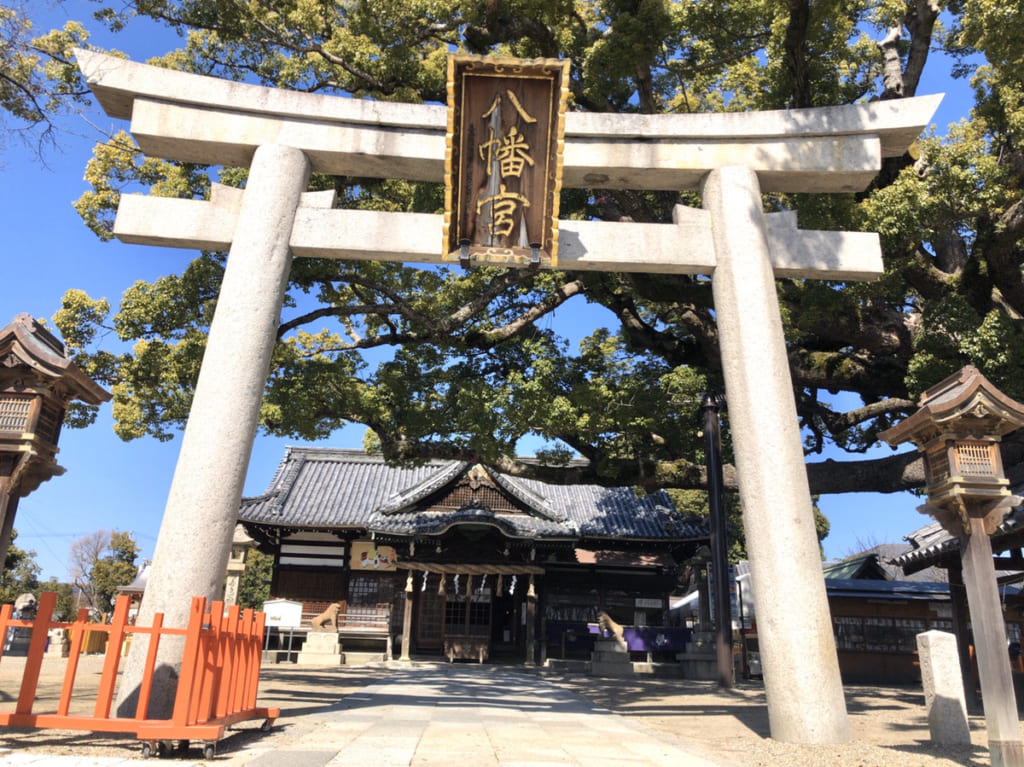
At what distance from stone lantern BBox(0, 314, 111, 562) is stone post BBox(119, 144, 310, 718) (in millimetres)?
1034

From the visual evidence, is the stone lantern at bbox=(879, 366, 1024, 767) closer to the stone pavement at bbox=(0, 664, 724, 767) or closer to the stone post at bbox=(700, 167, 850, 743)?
the stone post at bbox=(700, 167, 850, 743)

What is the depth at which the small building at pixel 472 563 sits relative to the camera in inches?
747

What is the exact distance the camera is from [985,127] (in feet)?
30.6

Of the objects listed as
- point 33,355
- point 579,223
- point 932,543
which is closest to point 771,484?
point 579,223

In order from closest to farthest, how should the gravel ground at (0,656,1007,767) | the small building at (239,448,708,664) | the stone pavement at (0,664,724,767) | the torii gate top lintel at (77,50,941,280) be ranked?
1. the stone pavement at (0,664,724,767)
2. the gravel ground at (0,656,1007,767)
3. the torii gate top lintel at (77,50,941,280)
4. the small building at (239,448,708,664)

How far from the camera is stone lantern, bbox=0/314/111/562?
5.64 m

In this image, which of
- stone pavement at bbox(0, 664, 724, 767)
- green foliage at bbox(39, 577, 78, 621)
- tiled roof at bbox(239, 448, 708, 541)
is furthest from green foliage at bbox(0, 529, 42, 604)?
stone pavement at bbox(0, 664, 724, 767)

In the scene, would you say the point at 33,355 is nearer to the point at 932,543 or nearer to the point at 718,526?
the point at 718,526

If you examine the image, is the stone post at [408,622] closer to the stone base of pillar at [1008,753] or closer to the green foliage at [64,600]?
the stone base of pillar at [1008,753]

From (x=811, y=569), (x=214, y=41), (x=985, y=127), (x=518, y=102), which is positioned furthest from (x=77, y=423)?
(x=985, y=127)

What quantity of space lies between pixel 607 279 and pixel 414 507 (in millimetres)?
9890

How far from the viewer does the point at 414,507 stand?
64.3ft

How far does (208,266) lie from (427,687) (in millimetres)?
7326

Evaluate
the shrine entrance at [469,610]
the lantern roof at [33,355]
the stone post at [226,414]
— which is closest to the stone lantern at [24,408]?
the lantern roof at [33,355]
